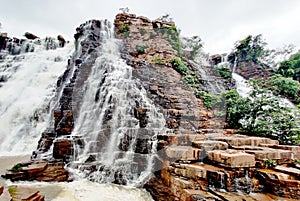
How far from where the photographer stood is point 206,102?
870 centimetres

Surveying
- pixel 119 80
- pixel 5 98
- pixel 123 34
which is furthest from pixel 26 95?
pixel 123 34

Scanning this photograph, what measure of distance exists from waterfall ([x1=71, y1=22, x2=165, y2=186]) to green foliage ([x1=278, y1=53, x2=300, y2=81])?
10.5 meters

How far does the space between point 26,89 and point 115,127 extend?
7.09m

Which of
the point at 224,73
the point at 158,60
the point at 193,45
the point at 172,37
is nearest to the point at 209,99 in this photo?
the point at 158,60

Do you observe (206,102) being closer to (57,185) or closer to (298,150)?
(298,150)

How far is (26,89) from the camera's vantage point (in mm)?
9938

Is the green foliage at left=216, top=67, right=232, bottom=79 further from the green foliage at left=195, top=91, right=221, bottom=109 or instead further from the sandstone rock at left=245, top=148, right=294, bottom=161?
the sandstone rock at left=245, top=148, right=294, bottom=161

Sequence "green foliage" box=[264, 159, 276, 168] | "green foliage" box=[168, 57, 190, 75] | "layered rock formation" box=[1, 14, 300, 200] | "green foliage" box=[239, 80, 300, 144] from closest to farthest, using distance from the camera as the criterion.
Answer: "layered rock formation" box=[1, 14, 300, 200], "green foliage" box=[264, 159, 276, 168], "green foliage" box=[239, 80, 300, 144], "green foliage" box=[168, 57, 190, 75]

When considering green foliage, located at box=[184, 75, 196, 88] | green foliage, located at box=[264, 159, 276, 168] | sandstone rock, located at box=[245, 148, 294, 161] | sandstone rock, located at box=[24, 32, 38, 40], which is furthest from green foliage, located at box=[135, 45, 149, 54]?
sandstone rock, located at box=[24, 32, 38, 40]

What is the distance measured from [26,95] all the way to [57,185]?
23.0 feet

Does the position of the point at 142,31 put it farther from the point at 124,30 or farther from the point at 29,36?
the point at 29,36

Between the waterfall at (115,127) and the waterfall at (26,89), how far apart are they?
2.83 meters

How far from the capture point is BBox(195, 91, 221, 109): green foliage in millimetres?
8609

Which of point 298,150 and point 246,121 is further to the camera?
point 246,121
